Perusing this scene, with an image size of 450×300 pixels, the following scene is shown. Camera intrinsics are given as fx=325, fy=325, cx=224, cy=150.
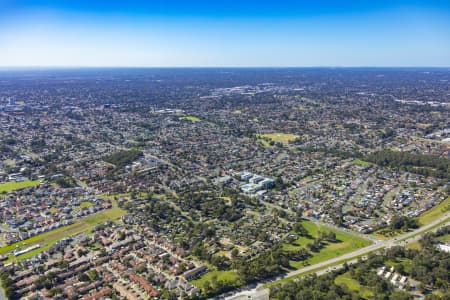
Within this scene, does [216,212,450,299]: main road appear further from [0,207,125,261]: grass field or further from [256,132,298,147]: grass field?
[256,132,298,147]: grass field

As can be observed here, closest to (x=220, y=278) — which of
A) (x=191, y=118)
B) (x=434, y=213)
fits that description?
(x=434, y=213)

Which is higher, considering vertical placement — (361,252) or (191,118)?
(191,118)

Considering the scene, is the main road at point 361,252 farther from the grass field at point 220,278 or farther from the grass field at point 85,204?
the grass field at point 85,204

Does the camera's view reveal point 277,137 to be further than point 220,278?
Yes

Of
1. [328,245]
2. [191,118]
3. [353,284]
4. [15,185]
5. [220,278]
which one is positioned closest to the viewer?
[353,284]

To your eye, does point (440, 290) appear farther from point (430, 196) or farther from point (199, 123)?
point (199, 123)

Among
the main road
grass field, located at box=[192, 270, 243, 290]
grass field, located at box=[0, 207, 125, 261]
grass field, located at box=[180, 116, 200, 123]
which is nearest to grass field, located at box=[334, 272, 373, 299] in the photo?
the main road

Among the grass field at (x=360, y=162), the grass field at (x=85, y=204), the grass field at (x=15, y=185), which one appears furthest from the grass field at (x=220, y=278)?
the grass field at (x=360, y=162)

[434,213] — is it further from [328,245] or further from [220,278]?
[220,278]
